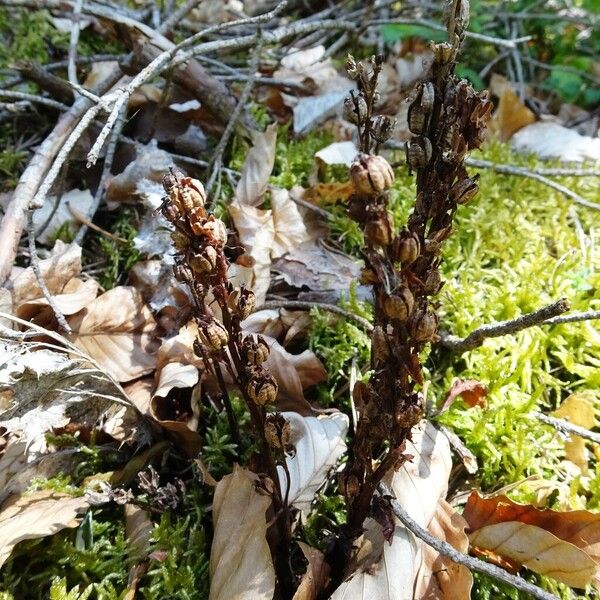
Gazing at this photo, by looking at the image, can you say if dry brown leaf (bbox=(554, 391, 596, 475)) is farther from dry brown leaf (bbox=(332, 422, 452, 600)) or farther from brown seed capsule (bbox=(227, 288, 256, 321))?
brown seed capsule (bbox=(227, 288, 256, 321))

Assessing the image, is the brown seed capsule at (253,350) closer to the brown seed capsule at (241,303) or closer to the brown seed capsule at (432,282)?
the brown seed capsule at (241,303)

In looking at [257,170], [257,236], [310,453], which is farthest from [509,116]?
[310,453]

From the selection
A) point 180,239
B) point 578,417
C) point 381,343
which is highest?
point 180,239

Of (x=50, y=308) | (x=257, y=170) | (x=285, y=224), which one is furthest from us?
(x=257, y=170)

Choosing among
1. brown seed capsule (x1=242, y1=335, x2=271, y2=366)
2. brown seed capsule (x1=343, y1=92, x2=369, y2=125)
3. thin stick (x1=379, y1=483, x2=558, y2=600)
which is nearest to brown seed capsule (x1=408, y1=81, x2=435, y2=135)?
brown seed capsule (x1=343, y1=92, x2=369, y2=125)

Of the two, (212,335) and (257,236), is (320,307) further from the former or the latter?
(212,335)

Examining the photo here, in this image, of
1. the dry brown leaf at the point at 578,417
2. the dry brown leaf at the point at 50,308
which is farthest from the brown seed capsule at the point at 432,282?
the dry brown leaf at the point at 50,308

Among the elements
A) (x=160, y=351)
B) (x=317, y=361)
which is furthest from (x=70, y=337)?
(x=317, y=361)
